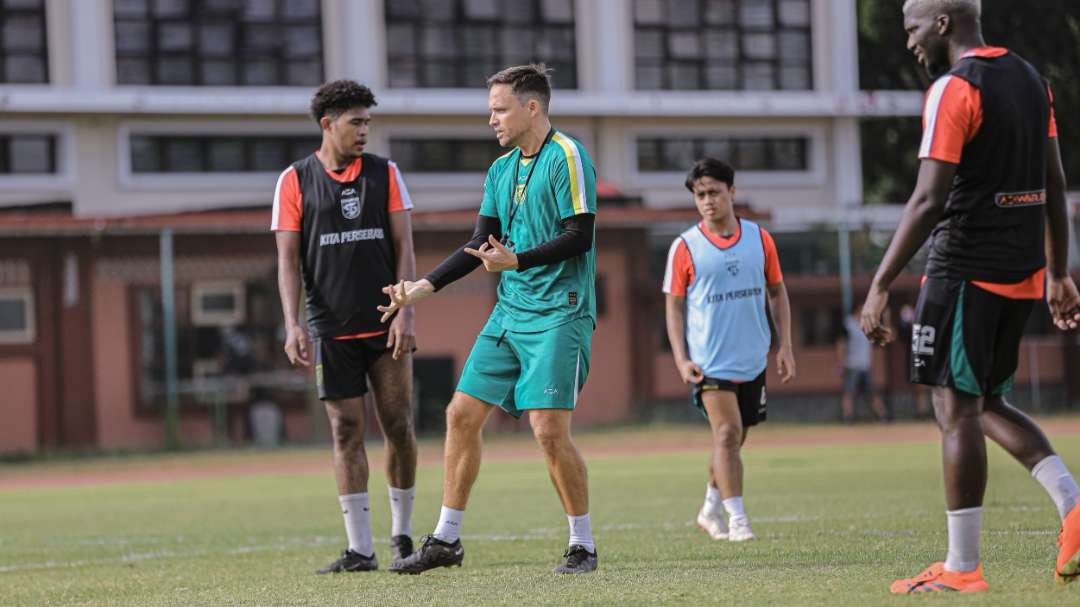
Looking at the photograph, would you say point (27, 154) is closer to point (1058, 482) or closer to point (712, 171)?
point (712, 171)

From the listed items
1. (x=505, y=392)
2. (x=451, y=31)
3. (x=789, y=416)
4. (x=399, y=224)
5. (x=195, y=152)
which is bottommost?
(x=789, y=416)

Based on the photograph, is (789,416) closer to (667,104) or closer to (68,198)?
(667,104)

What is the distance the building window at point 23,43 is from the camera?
37.1 metres

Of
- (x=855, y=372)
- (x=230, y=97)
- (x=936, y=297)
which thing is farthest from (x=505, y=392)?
(x=230, y=97)

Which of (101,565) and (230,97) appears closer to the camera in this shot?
(101,565)

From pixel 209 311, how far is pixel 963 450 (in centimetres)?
2671

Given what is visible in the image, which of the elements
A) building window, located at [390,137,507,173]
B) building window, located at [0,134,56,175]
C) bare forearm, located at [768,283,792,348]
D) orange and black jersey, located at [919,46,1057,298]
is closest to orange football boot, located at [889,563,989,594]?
orange and black jersey, located at [919,46,1057,298]

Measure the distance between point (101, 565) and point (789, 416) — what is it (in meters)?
23.3

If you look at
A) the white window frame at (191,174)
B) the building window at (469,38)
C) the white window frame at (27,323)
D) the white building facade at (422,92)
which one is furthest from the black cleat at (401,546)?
the building window at (469,38)

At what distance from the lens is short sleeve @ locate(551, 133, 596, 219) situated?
743cm

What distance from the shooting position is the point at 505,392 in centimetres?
765

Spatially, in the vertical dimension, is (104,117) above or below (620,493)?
above

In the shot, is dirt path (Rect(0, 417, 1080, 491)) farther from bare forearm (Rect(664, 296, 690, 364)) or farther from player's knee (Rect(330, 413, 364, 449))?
player's knee (Rect(330, 413, 364, 449))

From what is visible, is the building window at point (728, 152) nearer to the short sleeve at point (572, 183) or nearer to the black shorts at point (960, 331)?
the short sleeve at point (572, 183)
